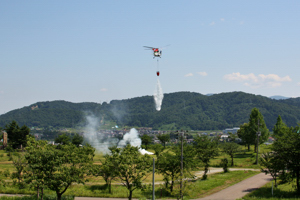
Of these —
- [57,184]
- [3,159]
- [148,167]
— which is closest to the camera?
[57,184]

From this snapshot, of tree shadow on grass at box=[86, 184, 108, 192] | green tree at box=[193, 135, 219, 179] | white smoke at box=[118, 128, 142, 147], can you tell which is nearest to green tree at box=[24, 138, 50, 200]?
tree shadow on grass at box=[86, 184, 108, 192]

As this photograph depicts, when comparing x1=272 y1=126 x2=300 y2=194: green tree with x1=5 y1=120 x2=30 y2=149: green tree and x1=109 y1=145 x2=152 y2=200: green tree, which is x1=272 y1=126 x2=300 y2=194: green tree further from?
x1=5 y1=120 x2=30 y2=149: green tree

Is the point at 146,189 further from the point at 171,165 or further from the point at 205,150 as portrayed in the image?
the point at 205,150

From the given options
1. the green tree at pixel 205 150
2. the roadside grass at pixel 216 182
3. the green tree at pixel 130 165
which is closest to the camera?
the green tree at pixel 130 165

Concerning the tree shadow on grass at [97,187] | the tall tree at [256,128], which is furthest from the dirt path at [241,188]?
the tall tree at [256,128]

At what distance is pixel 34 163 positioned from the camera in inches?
1315

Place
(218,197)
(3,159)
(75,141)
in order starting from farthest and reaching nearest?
(75,141) → (3,159) → (218,197)


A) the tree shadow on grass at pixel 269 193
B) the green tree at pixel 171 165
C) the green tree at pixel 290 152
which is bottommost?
the tree shadow on grass at pixel 269 193

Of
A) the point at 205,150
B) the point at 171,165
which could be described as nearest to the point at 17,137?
the point at 205,150

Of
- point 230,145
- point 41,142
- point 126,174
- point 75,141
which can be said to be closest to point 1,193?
point 41,142

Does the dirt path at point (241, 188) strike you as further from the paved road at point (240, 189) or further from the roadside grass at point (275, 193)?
the roadside grass at point (275, 193)

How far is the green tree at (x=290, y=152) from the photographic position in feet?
129

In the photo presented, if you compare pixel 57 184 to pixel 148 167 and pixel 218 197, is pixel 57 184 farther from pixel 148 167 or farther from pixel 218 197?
pixel 218 197

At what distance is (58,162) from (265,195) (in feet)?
98.9
